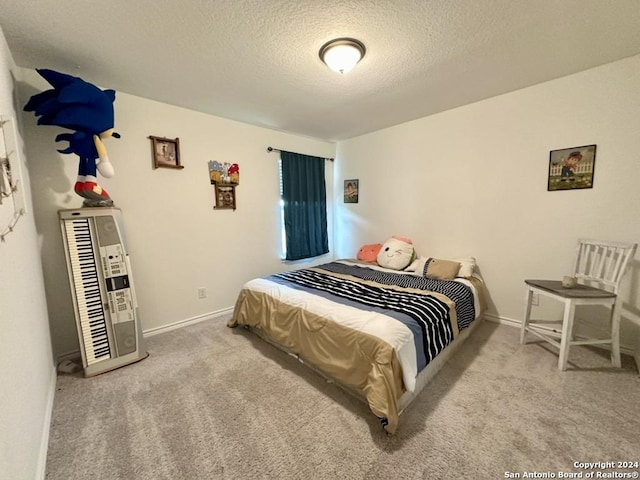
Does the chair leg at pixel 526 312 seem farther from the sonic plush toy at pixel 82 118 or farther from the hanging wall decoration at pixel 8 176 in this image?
the sonic plush toy at pixel 82 118

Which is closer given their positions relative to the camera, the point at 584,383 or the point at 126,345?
→ the point at 584,383

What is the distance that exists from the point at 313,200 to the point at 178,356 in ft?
8.68

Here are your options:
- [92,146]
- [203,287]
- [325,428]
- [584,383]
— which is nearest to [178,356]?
[203,287]

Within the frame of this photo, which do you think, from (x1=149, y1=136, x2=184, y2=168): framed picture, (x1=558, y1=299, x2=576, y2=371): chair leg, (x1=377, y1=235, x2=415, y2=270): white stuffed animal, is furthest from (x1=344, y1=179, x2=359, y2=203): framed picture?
(x1=558, y1=299, x2=576, y2=371): chair leg

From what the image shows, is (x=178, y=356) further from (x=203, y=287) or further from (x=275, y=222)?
(x=275, y=222)

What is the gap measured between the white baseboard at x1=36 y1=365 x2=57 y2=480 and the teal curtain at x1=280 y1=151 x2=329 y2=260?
2488 millimetres

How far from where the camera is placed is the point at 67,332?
213 centimetres

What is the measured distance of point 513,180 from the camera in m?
2.52

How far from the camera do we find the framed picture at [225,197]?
9.71ft

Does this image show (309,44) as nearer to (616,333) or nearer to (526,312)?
(526,312)

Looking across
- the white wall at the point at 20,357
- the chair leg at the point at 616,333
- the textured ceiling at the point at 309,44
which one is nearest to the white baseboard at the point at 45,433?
the white wall at the point at 20,357

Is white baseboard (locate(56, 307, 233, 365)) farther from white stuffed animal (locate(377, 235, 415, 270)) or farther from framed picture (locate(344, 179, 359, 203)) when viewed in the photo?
framed picture (locate(344, 179, 359, 203))

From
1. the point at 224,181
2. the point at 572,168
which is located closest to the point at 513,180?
the point at 572,168

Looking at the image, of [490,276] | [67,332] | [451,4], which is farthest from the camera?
[490,276]
